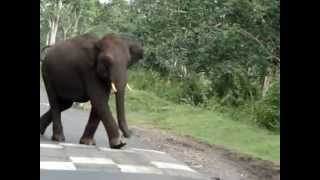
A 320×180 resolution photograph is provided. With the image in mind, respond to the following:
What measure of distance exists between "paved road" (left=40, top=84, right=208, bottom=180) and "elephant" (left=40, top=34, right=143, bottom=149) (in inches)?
13.0

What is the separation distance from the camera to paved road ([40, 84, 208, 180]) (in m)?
8.19

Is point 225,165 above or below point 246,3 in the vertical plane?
below

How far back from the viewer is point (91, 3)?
3162 cm

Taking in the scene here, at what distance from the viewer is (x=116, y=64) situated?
10.6 meters

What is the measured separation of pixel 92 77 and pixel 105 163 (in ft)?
7.45

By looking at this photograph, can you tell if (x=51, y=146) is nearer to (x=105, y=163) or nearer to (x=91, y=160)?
(x=91, y=160)

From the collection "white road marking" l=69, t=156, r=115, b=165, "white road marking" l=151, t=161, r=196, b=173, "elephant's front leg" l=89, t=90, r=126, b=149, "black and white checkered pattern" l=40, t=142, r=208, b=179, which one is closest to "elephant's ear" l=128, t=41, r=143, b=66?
"elephant's front leg" l=89, t=90, r=126, b=149

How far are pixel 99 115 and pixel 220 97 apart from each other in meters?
10.4

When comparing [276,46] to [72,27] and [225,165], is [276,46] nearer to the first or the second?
[225,165]

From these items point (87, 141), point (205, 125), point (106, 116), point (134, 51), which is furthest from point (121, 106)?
point (205, 125)

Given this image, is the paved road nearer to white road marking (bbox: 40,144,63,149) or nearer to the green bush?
white road marking (bbox: 40,144,63,149)

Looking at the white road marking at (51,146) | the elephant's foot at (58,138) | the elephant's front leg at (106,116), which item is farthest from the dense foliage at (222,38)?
the white road marking at (51,146)

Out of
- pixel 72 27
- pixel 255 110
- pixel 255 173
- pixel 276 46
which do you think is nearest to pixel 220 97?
pixel 255 110

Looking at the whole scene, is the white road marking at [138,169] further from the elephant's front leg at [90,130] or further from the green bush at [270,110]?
the green bush at [270,110]
